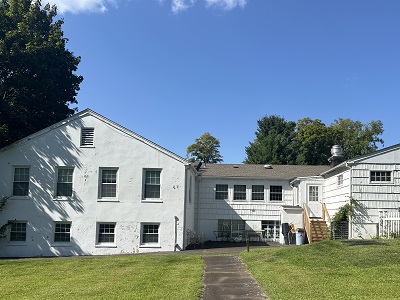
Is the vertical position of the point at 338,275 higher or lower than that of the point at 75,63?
lower

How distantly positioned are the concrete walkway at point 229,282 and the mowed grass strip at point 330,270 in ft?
1.00

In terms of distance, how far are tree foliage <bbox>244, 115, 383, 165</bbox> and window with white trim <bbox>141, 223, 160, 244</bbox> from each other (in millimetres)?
29023

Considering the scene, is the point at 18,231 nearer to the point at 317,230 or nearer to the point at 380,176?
the point at 317,230

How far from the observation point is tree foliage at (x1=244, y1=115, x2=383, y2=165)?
168ft

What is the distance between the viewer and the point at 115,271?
48.2ft

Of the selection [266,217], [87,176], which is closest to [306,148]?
[266,217]

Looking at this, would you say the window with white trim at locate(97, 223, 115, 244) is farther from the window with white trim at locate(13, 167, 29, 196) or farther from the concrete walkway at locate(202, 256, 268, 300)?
the concrete walkway at locate(202, 256, 268, 300)

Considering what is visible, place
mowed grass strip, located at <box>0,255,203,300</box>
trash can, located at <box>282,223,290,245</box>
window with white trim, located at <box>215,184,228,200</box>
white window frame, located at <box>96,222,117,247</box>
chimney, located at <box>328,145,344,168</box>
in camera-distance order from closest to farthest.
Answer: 1. mowed grass strip, located at <box>0,255,203,300</box>
2. white window frame, located at <box>96,222,117,247</box>
3. trash can, located at <box>282,223,290,245</box>
4. window with white trim, located at <box>215,184,228,200</box>
5. chimney, located at <box>328,145,344,168</box>

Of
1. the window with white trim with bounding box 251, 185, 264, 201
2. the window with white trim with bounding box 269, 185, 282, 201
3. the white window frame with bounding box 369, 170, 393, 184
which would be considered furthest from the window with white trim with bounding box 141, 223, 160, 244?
the white window frame with bounding box 369, 170, 393, 184

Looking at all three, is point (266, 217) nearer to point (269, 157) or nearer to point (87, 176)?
point (87, 176)

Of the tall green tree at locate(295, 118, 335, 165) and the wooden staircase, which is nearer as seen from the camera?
the wooden staircase

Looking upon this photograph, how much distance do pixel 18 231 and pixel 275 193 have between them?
650 inches

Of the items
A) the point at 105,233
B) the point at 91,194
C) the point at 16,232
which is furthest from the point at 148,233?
the point at 16,232

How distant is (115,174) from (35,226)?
5.15m
